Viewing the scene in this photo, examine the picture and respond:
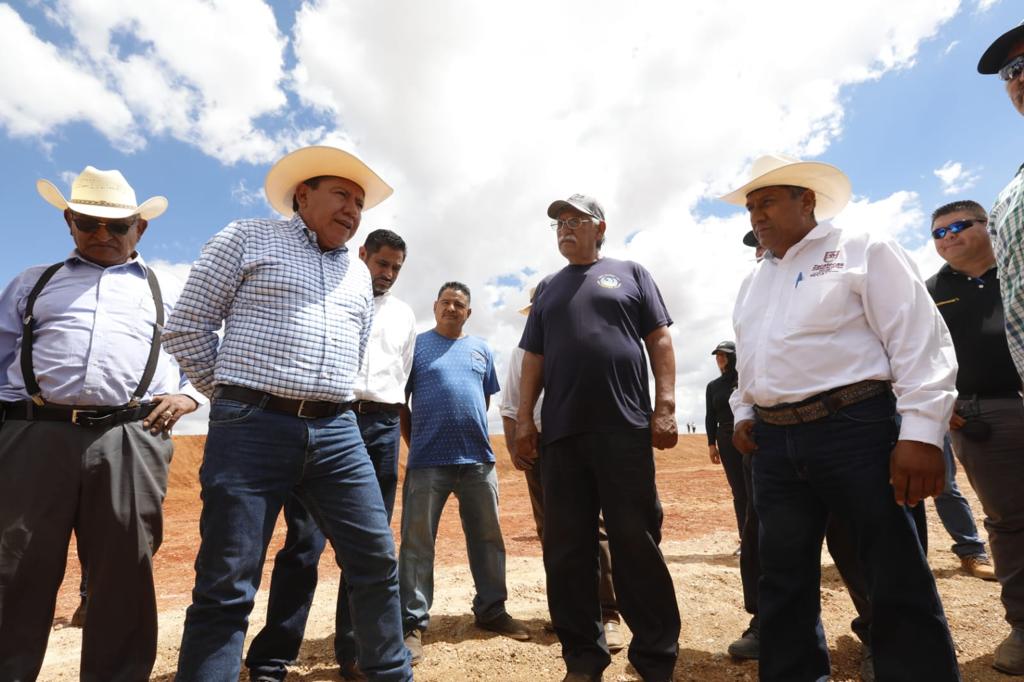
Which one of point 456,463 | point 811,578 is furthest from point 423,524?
point 811,578

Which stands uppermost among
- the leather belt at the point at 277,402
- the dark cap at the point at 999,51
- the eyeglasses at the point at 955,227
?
the dark cap at the point at 999,51

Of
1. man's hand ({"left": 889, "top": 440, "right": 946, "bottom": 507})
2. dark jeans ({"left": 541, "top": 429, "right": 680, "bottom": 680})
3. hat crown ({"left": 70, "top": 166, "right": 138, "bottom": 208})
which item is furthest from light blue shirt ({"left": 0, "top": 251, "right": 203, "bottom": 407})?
man's hand ({"left": 889, "top": 440, "right": 946, "bottom": 507})

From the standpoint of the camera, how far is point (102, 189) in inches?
135

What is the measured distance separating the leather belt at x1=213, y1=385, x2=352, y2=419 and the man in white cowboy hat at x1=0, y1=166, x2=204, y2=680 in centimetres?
84

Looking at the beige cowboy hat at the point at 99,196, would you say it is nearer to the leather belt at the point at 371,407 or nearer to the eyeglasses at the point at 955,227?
the leather belt at the point at 371,407

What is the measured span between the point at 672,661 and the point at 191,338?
275cm

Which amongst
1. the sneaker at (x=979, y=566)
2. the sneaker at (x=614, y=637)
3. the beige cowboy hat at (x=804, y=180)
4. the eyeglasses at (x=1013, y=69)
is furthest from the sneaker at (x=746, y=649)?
the eyeglasses at (x=1013, y=69)

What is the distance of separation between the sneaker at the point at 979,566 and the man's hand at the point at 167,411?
20.0 feet

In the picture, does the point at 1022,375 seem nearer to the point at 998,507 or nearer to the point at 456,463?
the point at 998,507

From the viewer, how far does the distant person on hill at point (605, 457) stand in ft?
10.3

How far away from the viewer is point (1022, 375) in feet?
8.14

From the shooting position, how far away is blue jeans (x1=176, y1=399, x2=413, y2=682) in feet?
7.68

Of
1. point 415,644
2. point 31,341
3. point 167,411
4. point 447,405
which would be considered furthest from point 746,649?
point 31,341

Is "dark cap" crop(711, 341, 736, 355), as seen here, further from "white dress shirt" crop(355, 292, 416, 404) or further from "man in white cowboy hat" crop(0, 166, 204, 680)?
"man in white cowboy hat" crop(0, 166, 204, 680)
